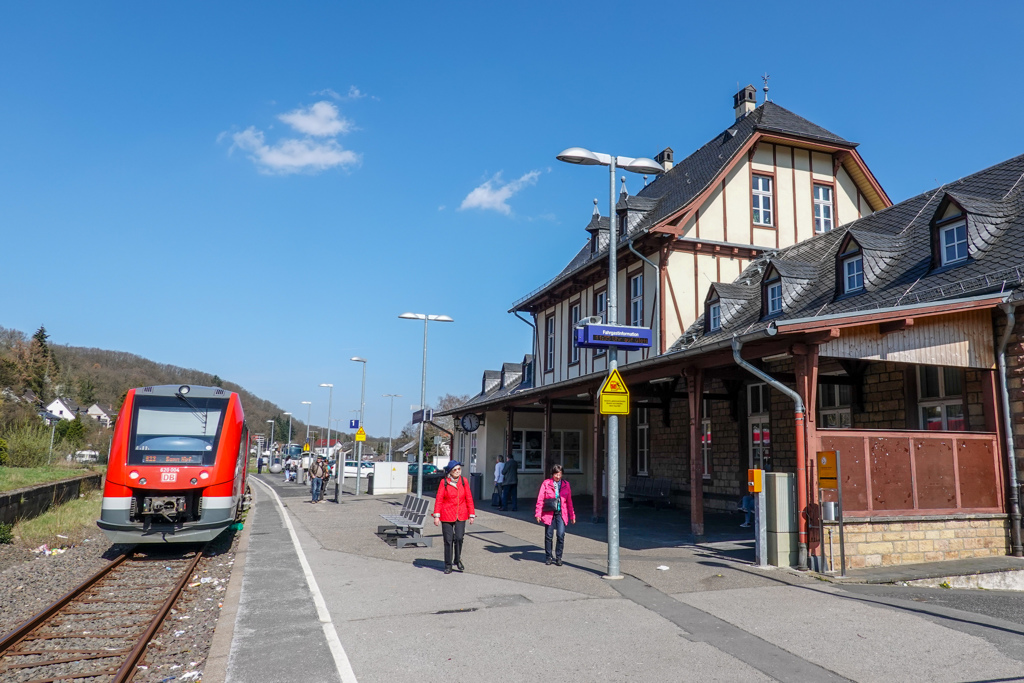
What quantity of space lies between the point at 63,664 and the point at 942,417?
12.9 metres

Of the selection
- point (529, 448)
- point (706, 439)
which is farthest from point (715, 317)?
point (529, 448)

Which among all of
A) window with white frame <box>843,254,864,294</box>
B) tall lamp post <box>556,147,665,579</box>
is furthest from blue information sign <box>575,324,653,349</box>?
window with white frame <box>843,254,864,294</box>

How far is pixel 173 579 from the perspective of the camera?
34.5ft

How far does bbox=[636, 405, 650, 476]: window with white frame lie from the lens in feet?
74.5

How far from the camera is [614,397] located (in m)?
9.76

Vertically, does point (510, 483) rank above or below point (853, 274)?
below

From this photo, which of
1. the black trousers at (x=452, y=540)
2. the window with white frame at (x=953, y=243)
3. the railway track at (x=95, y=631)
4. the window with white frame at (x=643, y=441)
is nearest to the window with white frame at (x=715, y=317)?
the window with white frame at (x=953, y=243)

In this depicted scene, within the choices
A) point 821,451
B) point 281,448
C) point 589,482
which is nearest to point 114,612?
point 821,451

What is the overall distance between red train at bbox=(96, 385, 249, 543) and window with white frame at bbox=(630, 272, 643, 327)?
10.7 metres

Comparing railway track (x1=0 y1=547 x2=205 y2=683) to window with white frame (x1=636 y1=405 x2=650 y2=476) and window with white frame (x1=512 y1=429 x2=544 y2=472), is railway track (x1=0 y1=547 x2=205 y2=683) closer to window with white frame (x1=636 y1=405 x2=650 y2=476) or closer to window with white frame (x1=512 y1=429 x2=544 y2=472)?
window with white frame (x1=636 y1=405 x2=650 y2=476)

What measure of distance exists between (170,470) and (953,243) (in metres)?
13.6

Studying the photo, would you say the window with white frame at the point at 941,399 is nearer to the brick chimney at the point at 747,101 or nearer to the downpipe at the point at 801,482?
the downpipe at the point at 801,482

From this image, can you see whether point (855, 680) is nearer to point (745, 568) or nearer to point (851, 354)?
point (745, 568)

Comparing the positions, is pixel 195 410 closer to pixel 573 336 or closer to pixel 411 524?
pixel 411 524
